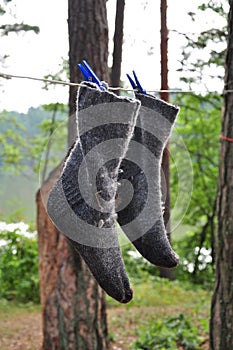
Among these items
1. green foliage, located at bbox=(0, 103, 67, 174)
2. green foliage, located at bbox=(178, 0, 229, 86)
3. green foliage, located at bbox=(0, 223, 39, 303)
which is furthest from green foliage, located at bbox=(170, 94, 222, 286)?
Answer: green foliage, located at bbox=(178, 0, 229, 86)

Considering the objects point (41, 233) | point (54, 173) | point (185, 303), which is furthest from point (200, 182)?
point (54, 173)

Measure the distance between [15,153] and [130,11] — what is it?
14.3 ft

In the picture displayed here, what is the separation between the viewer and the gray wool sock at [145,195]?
50.3 inches

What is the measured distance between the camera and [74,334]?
3.40 m

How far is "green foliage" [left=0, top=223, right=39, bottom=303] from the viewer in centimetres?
548

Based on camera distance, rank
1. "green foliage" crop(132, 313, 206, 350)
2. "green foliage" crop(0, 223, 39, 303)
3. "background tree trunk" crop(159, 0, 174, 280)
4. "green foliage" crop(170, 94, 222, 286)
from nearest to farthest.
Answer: "background tree trunk" crop(159, 0, 174, 280) → "green foliage" crop(132, 313, 206, 350) → "green foliage" crop(0, 223, 39, 303) → "green foliage" crop(170, 94, 222, 286)

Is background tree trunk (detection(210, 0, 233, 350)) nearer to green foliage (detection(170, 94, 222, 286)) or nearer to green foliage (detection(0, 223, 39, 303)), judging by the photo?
green foliage (detection(0, 223, 39, 303))

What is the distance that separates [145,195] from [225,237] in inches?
53.3

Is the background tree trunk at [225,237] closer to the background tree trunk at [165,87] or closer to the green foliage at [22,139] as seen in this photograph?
the background tree trunk at [165,87]

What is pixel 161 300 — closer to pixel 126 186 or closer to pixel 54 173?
pixel 54 173

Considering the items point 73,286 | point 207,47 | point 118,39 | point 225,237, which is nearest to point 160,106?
point 118,39

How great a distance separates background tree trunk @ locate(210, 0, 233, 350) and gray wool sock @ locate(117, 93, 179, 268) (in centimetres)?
122

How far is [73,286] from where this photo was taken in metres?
3.34

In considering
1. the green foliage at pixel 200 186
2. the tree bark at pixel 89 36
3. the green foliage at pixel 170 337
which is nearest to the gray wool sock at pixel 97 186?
the tree bark at pixel 89 36
